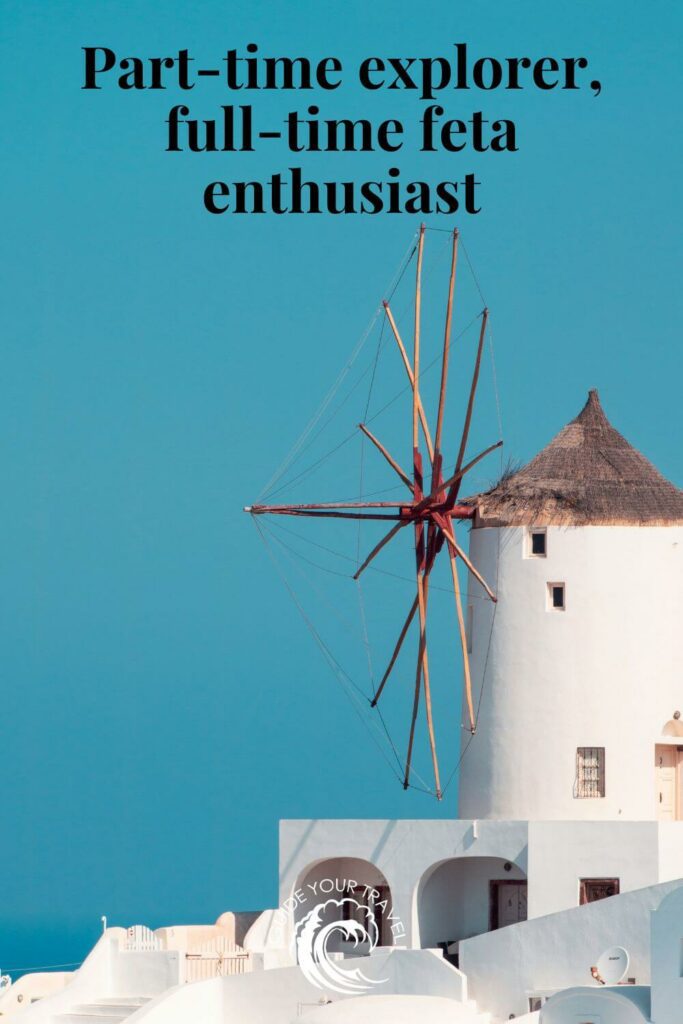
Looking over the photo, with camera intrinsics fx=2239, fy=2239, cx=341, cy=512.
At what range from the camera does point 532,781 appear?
3556cm

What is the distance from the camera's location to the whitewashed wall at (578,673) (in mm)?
35281

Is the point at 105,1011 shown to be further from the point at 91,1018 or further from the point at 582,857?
the point at 582,857

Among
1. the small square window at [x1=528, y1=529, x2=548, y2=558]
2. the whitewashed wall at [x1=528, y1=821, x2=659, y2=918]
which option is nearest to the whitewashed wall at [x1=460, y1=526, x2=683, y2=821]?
the small square window at [x1=528, y1=529, x2=548, y2=558]

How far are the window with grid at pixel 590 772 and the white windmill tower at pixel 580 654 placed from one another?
2cm

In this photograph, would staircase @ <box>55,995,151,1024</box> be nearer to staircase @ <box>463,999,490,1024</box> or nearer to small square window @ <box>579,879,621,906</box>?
staircase @ <box>463,999,490,1024</box>

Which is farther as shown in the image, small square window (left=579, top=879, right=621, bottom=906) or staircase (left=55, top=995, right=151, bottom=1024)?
staircase (left=55, top=995, right=151, bottom=1024)

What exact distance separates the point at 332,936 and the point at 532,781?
451 cm

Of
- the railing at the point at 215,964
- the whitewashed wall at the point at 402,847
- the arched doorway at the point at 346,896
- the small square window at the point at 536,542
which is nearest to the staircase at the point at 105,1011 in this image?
the railing at the point at 215,964

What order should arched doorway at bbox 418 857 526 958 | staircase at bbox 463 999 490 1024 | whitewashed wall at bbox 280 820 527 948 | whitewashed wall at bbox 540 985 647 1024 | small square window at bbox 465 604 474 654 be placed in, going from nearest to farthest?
whitewashed wall at bbox 540 985 647 1024 < staircase at bbox 463 999 490 1024 < whitewashed wall at bbox 280 820 527 948 < arched doorway at bbox 418 857 526 958 < small square window at bbox 465 604 474 654

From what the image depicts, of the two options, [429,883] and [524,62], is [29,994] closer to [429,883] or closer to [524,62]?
[429,883]

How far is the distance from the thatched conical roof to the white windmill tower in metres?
0.03

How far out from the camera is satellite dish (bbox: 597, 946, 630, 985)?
3077 cm

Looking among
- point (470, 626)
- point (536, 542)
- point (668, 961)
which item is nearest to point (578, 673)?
point (536, 542)

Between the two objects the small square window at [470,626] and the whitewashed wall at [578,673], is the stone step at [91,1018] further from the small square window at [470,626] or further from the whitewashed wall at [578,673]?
the small square window at [470,626]
